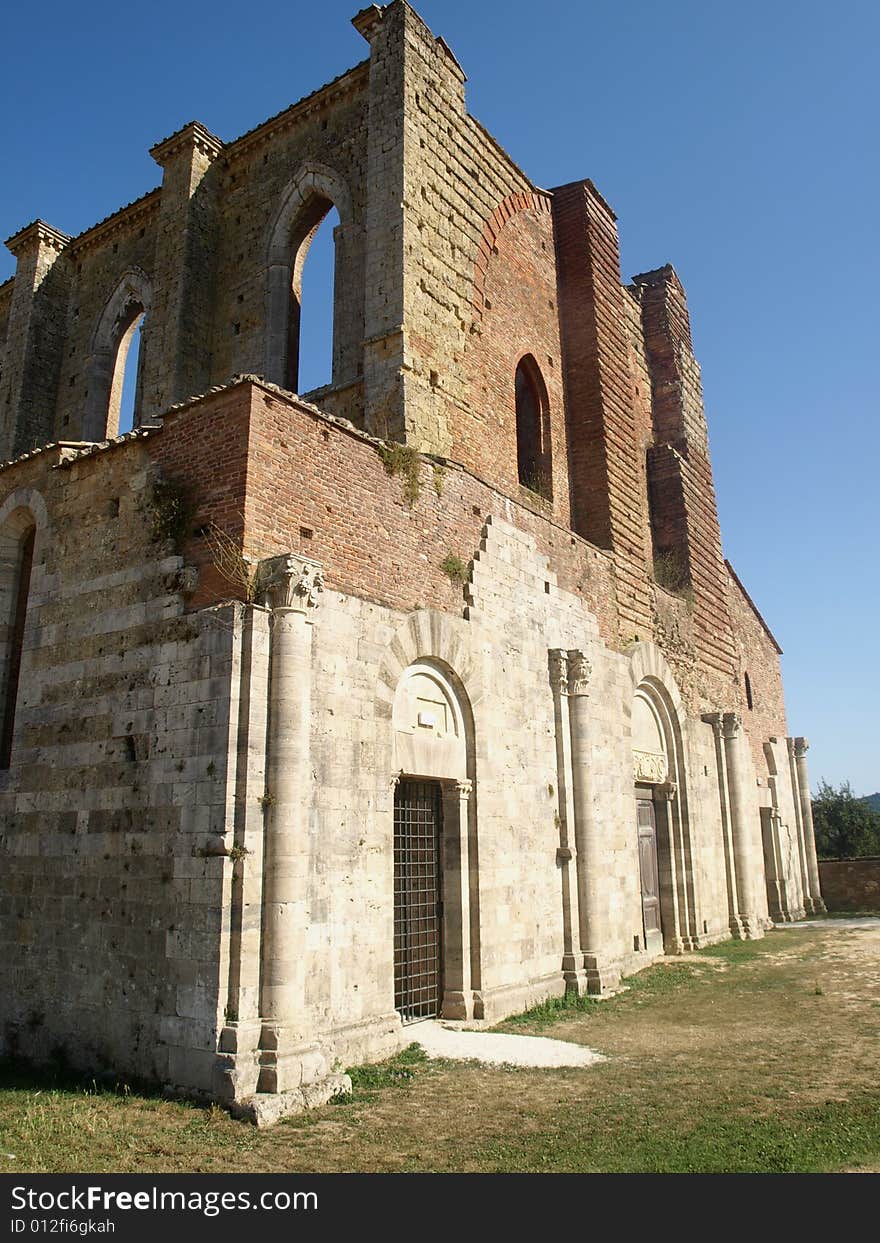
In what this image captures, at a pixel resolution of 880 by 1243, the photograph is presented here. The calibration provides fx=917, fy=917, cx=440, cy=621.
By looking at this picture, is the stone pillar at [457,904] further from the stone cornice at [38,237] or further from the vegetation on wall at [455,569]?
the stone cornice at [38,237]

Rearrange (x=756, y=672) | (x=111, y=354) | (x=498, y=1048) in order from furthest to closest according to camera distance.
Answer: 1. (x=756, y=672)
2. (x=111, y=354)
3. (x=498, y=1048)

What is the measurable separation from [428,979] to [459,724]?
275 cm

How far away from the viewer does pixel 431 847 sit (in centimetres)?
1012

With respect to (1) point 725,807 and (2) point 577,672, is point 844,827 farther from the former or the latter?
(2) point 577,672

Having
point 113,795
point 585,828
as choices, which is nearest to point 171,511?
point 113,795

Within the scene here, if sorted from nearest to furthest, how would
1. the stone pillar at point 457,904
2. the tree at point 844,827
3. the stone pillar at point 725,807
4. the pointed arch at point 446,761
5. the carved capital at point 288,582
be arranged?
the carved capital at point 288,582 → the pointed arch at point 446,761 → the stone pillar at point 457,904 → the stone pillar at point 725,807 → the tree at point 844,827

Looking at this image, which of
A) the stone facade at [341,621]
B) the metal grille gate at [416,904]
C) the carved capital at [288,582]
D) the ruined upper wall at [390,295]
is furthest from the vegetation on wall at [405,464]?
the metal grille gate at [416,904]

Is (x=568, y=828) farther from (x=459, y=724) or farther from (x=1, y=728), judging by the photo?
(x=1, y=728)

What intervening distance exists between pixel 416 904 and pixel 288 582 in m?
4.12

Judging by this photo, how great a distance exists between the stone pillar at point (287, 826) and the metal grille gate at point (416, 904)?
7.32 feet

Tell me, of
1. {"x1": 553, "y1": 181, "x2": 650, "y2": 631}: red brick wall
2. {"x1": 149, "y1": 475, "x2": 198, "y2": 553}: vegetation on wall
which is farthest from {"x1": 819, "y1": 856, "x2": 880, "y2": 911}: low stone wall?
{"x1": 149, "y1": 475, "x2": 198, "y2": 553}: vegetation on wall

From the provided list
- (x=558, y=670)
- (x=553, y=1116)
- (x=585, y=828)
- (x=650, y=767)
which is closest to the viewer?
(x=553, y=1116)

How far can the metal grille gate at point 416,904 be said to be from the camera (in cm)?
950

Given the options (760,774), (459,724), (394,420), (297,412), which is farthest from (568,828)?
(760,774)
